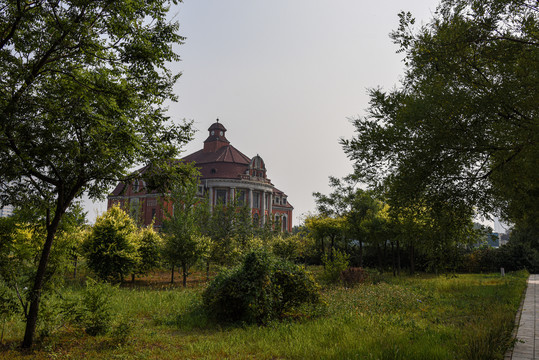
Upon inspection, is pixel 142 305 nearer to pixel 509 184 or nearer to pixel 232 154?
pixel 509 184

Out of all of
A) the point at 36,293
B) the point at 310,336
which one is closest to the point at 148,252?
the point at 36,293

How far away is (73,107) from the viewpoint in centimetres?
565

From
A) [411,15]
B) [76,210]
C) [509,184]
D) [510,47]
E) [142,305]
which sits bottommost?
[142,305]

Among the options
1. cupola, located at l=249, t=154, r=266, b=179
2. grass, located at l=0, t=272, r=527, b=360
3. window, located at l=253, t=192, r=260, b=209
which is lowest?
grass, located at l=0, t=272, r=527, b=360

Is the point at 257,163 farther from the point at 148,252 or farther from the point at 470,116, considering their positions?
the point at 470,116

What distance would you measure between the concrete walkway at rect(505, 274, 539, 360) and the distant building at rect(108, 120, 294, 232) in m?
39.3

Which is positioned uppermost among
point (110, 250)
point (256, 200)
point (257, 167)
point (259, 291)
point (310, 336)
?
point (257, 167)

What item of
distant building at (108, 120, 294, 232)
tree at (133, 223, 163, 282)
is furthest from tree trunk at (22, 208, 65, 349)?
distant building at (108, 120, 294, 232)

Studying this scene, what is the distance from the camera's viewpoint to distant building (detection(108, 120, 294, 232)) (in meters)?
50.3

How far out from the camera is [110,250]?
15.1 meters

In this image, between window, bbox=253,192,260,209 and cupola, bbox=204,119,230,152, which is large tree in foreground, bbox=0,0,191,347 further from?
cupola, bbox=204,119,230,152

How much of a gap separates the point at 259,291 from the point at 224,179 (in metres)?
44.2

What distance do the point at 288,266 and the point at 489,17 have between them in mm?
7264

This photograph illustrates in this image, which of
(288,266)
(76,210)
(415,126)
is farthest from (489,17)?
(76,210)
